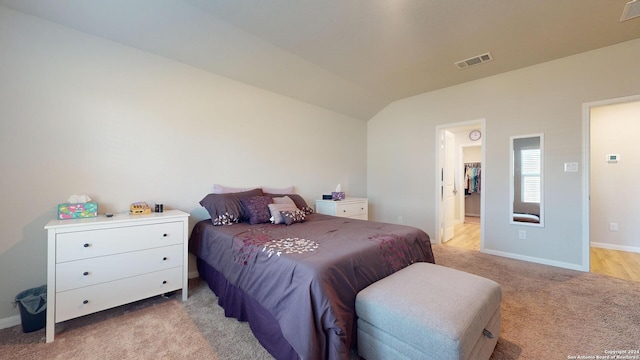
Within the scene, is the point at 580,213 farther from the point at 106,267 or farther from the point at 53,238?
the point at 53,238

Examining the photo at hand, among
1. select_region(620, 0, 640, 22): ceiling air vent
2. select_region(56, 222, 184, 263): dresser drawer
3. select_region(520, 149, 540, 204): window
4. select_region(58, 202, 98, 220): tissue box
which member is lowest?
select_region(56, 222, 184, 263): dresser drawer

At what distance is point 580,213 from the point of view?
9.93ft

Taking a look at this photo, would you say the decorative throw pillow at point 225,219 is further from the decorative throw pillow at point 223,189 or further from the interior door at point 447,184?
the interior door at point 447,184

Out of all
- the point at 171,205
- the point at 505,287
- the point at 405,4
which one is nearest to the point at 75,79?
the point at 171,205

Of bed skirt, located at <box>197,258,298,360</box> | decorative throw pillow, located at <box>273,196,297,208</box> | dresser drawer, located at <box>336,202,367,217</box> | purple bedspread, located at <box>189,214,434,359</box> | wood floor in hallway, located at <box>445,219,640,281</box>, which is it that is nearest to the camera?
purple bedspread, located at <box>189,214,434,359</box>

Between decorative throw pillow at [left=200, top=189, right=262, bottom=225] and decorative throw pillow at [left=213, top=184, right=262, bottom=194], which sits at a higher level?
decorative throw pillow at [left=213, top=184, right=262, bottom=194]

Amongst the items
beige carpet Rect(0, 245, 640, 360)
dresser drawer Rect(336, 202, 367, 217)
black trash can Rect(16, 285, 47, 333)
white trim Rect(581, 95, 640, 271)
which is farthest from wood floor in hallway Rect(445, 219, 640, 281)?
black trash can Rect(16, 285, 47, 333)

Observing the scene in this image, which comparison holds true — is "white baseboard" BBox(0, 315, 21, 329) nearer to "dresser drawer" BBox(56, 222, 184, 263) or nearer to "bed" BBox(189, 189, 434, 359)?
"dresser drawer" BBox(56, 222, 184, 263)

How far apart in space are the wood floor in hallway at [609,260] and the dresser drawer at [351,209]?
1.56 meters

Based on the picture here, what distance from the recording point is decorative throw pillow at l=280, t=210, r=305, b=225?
8.63 feet

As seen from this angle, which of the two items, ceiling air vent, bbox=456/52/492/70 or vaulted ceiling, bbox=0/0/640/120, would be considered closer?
vaulted ceiling, bbox=0/0/640/120

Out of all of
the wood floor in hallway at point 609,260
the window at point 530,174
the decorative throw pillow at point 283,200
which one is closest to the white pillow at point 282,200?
the decorative throw pillow at point 283,200

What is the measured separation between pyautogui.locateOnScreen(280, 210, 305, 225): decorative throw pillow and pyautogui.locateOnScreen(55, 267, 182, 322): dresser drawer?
1078 millimetres

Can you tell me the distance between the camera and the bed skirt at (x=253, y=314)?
4.89 ft
